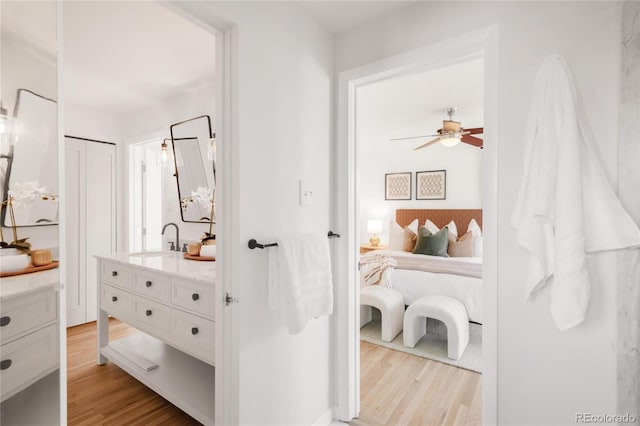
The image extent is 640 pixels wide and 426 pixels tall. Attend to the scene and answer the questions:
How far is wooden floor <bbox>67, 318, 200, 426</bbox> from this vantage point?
1979 mm

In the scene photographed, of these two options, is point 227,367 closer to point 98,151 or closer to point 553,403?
point 553,403

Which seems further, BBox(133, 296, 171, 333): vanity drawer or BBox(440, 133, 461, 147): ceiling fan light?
BBox(440, 133, 461, 147): ceiling fan light

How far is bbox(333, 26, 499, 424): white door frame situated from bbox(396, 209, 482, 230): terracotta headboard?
3.69 meters

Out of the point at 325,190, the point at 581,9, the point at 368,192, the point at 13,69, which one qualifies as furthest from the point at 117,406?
the point at 368,192

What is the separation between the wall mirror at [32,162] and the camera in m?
0.86

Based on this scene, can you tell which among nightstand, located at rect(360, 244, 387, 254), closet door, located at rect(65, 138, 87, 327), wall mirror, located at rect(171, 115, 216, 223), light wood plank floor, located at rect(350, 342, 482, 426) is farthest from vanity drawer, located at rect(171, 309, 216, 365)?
nightstand, located at rect(360, 244, 387, 254)

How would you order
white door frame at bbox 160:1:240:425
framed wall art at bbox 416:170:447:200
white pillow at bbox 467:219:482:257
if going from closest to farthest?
white door frame at bbox 160:1:240:425
white pillow at bbox 467:219:482:257
framed wall art at bbox 416:170:447:200

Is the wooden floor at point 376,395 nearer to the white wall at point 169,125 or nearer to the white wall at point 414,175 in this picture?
the white wall at point 169,125

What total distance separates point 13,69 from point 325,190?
4.57 ft

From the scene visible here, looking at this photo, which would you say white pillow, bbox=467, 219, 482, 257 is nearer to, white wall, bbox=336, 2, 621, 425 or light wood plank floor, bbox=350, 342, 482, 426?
light wood plank floor, bbox=350, 342, 482, 426

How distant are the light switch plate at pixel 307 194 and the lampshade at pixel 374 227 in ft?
13.3

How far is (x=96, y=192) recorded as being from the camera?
3.66 m

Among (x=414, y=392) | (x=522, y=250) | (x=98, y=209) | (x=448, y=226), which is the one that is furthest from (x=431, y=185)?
(x=98, y=209)

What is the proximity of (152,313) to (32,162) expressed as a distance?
153 cm
